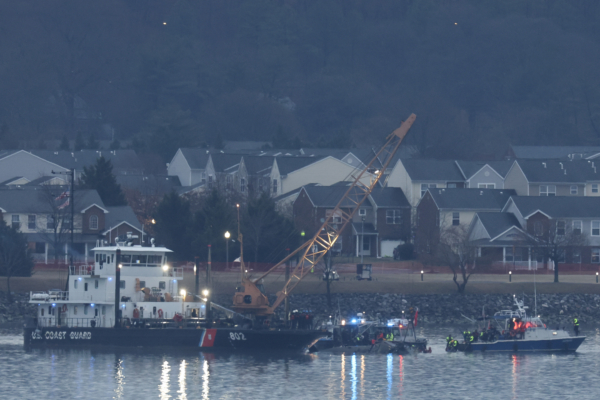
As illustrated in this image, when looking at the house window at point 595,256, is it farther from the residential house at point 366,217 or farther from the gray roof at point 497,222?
the residential house at point 366,217

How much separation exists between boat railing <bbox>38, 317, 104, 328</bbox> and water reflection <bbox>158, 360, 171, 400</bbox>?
583cm

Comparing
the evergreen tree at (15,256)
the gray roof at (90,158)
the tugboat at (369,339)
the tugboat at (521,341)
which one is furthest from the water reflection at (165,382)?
the gray roof at (90,158)

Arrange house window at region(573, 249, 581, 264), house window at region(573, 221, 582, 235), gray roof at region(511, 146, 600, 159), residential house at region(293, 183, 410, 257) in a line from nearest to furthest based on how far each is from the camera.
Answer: house window at region(573, 249, 581, 264) < house window at region(573, 221, 582, 235) < residential house at region(293, 183, 410, 257) < gray roof at region(511, 146, 600, 159)

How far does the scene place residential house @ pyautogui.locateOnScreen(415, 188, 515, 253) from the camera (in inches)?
4018

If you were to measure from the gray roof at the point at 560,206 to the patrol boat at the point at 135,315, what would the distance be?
3986cm

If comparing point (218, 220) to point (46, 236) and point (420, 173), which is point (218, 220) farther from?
point (420, 173)

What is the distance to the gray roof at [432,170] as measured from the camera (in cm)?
11281

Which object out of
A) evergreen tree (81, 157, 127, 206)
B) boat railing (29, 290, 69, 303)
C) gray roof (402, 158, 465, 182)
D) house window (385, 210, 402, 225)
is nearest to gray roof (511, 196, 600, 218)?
house window (385, 210, 402, 225)

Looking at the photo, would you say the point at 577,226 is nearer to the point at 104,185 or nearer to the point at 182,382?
the point at 104,185

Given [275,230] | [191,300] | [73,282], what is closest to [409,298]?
[275,230]

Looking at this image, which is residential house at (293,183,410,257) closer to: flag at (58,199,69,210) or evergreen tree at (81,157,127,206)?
evergreen tree at (81,157,127,206)

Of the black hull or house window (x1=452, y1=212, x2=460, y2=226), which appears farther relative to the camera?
house window (x1=452, y1=212, x2=460, y2=226)

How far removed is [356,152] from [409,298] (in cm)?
6808

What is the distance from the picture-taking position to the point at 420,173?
113062 millimetres
